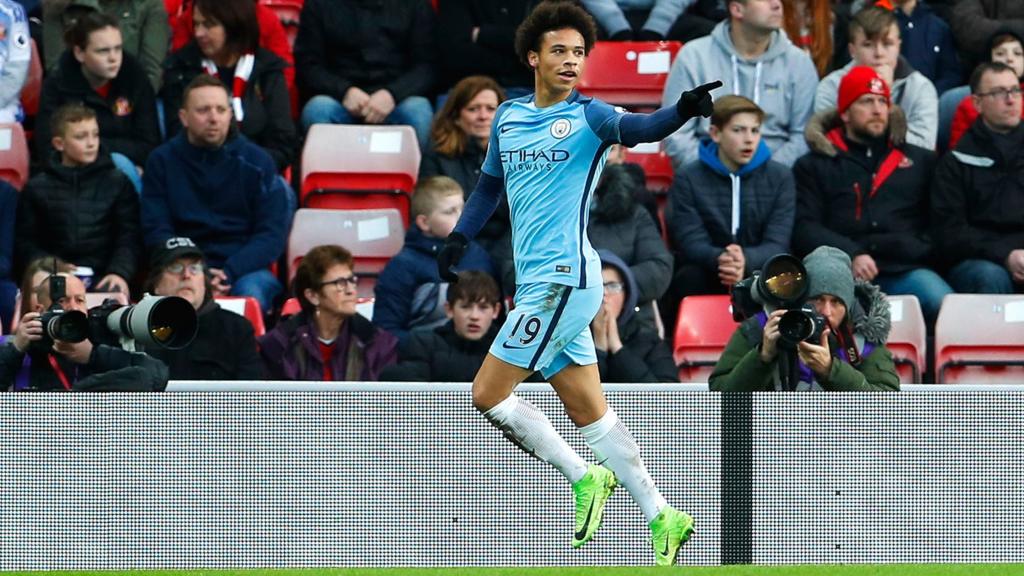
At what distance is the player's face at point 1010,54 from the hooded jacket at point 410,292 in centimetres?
376

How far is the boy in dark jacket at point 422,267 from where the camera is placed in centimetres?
887

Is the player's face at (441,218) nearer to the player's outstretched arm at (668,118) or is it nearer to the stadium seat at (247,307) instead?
the stadium seat at (247,307)

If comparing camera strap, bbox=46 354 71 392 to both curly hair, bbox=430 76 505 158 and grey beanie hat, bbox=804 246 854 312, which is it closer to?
curly hair, bbox=430 76 505 158

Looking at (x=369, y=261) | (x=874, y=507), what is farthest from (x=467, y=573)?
(x=369, y=261)

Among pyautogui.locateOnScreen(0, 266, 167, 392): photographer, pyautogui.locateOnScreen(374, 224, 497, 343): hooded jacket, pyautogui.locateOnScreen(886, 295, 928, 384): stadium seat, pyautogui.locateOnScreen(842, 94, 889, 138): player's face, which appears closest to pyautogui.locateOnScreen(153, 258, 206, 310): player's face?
pyautogui.locateOnScreen(0, 266, 167, 392): photographer

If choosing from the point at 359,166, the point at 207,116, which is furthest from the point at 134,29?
the point at 359,166

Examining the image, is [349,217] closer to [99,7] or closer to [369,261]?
[369,261]

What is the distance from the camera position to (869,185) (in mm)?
9820

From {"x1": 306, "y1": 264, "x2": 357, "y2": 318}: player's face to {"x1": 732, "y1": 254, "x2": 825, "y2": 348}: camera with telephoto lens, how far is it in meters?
2.55

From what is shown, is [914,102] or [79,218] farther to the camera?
[914,102]

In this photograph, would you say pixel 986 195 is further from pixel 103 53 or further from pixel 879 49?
pixel 103 53

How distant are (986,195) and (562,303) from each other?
15.1 feet

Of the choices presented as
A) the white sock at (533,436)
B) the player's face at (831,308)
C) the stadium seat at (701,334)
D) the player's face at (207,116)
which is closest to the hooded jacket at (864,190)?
the stadium seat at (701,334)

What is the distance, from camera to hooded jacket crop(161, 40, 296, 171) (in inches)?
408
